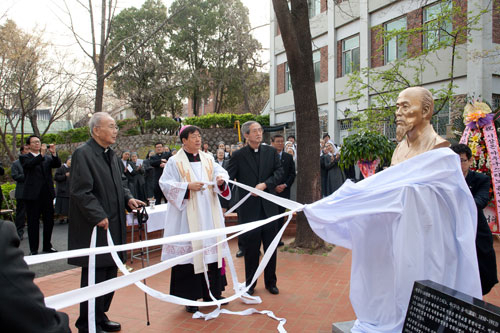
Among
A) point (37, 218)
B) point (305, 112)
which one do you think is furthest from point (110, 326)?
point (305, 112)

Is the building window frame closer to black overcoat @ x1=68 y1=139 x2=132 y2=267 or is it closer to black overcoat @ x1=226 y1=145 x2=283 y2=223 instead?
black overcoat @ x1=226 y1=145 x2=283 y2=223

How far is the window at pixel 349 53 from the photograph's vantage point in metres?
18.5

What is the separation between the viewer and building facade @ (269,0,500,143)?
12.1 metres

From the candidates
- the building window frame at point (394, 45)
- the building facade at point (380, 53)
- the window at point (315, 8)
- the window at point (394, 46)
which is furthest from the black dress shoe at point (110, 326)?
the window at point (315, 8)

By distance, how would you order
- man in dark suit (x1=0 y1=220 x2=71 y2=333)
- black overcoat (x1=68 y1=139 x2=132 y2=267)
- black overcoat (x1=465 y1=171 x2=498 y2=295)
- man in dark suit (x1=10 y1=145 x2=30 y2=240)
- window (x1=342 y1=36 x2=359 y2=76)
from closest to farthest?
man in dark suit (x1=0 y1=220 x2=71 y2=333), black overcoat (x1=465 y1=171 x2=498 y2=295), black overcoat (x1=68 y1=139 x2=132 y2=267), man in dark suit (x1=10 y1=145 x2=30 y2=240), window (x1=342 y1=36 x2=359 y2=76)

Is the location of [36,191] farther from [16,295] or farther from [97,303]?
[16,295]

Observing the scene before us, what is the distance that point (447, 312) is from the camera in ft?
7.04

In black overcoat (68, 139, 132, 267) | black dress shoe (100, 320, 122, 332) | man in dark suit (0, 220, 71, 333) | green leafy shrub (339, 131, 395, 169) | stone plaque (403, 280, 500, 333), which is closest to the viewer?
man in dark suit (0, 220, 71, 333)

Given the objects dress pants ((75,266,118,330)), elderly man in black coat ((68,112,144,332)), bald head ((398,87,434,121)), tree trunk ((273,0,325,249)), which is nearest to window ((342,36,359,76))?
tree trunk ((273,0,325,249))

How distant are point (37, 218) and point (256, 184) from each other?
4.40m

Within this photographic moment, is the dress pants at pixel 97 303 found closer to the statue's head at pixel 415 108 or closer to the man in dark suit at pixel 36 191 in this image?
the statue's head at pixel 415 108

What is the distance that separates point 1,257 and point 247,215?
12.7ft

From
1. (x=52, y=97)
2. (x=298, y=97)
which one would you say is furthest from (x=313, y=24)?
(x=298, y=97)

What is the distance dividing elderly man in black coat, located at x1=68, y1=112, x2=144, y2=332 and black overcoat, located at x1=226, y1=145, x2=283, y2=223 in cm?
148
